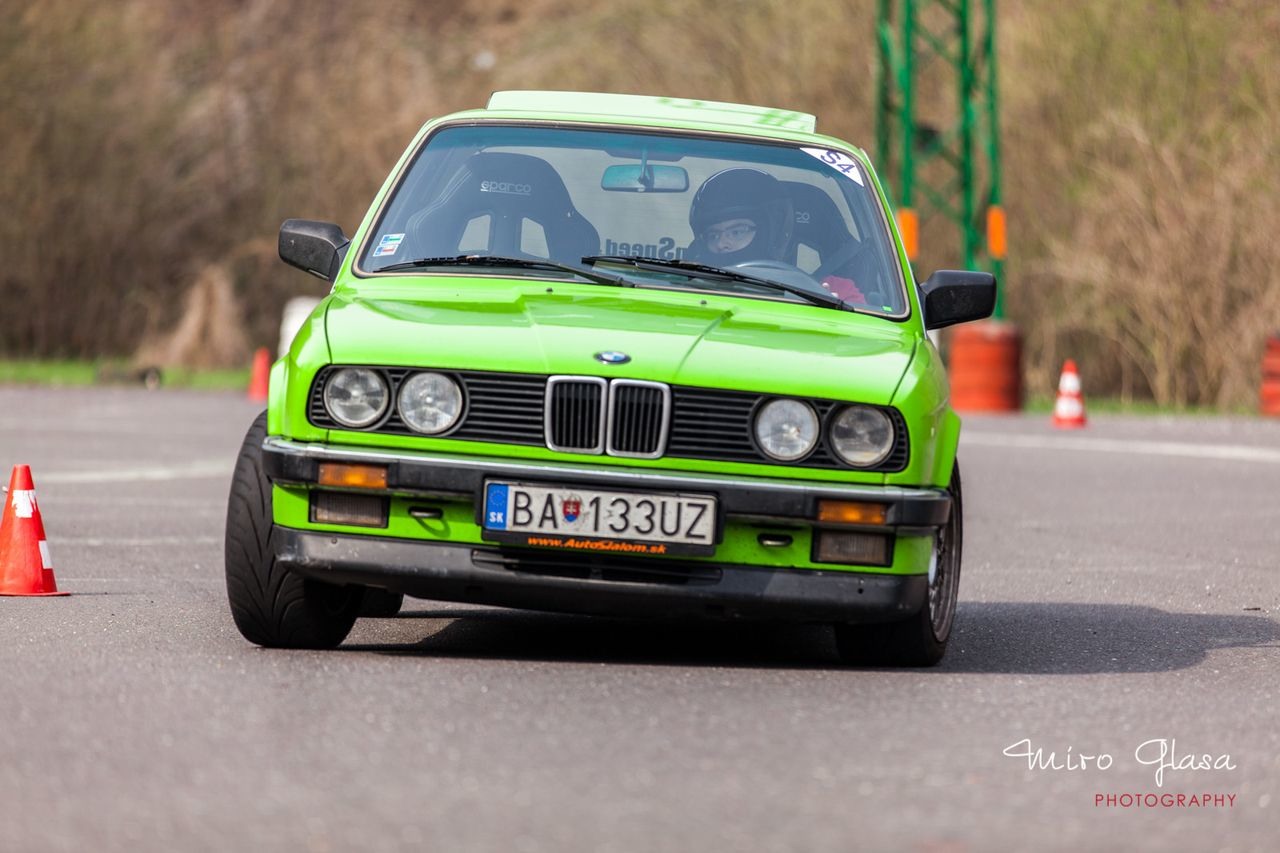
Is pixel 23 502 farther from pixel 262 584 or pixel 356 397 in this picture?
pixel 356 397

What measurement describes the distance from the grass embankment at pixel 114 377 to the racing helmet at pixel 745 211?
22034 millimetres

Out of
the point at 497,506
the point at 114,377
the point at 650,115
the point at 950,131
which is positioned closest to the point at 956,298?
the point at 650,115

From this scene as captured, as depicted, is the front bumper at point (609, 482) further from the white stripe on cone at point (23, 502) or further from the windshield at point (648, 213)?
the white stripe on cone at point (23, 502)

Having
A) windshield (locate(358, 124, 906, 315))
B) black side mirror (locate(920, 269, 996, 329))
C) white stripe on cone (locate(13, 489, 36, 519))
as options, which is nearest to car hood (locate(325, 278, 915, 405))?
windshield (locate(358, 124, 906, 315))

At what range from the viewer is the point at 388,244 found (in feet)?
25.4

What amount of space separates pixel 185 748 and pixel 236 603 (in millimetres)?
1659

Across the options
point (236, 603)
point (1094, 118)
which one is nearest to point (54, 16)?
point (1094, 118)

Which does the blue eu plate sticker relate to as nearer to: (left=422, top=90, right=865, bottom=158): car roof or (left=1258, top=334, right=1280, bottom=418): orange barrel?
(left=422, top=90, right=865, bottom=158): car roof

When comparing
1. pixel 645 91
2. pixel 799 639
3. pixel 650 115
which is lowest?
pixel 799 639

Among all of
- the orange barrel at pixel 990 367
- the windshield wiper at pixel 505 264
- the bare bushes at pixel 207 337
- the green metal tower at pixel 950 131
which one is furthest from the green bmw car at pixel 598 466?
the bare bushes at pixel 207 337

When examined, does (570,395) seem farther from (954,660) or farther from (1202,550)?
(1202,550)

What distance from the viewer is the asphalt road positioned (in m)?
4.70

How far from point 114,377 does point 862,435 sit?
25.1 m

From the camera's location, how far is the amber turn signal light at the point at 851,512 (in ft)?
21.8
